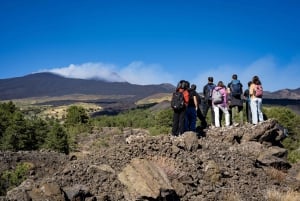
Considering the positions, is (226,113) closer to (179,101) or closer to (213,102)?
(213,102)

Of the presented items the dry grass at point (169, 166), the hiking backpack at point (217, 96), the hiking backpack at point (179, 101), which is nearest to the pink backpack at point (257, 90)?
the hiking backpack at point (217, 96)

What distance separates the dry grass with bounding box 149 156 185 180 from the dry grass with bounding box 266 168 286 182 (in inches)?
139

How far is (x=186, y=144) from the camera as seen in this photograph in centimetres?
1362

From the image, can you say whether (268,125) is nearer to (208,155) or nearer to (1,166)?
(208,155)

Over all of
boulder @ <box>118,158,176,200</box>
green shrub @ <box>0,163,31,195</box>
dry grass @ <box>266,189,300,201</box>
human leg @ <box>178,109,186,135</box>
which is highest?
human leg @ <box>178,109,186,135</box>

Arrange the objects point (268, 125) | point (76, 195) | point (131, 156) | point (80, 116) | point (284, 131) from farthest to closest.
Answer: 1. point (80, 116)
2. point (284, 131)
3. point (268, 125)
4. point (131, 156)
5. point (76, 195)

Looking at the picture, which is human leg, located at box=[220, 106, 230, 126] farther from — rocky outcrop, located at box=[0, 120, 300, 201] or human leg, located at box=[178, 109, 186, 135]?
human leg, located at box=[178, 109, 186, 135]

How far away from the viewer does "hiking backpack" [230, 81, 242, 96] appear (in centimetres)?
1809

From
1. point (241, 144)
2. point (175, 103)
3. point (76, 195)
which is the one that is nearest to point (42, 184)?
point (76, 195)

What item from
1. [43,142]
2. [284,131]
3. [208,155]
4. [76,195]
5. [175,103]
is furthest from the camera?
[43,142]

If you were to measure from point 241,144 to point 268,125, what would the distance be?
5.97ft

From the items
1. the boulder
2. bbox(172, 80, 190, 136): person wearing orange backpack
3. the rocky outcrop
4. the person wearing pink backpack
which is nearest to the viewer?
the boulder

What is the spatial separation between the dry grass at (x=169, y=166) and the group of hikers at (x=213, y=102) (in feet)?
11.4

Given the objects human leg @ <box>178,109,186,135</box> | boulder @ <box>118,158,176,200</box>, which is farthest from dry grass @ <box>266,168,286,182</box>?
boulder @ <box>118,158,176,200</box>
